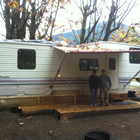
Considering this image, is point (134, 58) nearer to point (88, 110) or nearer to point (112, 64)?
point (112, 64)

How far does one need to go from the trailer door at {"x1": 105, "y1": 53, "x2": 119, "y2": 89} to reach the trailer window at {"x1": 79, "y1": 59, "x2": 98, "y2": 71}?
1.96 feet

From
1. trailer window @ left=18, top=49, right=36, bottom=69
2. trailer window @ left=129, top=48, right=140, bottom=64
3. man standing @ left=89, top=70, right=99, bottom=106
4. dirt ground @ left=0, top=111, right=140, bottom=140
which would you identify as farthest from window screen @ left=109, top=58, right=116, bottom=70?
trailer window @ left=18, top=49, right=36, bottom=69

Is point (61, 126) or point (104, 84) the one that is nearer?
point (61, 126)

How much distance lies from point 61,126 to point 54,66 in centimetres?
289

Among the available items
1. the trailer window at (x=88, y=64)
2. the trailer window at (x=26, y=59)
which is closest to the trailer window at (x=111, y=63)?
the trailer window at (x=88, y=64)

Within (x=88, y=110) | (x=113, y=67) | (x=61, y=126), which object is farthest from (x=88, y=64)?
(x=61, y=126)

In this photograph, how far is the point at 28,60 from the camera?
7.99 metres

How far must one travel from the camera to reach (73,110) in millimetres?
7465

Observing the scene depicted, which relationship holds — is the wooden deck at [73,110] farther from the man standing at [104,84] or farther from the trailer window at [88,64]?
the trailer window at [88,64]

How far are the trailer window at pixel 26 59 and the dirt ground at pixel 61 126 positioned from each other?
1954mm

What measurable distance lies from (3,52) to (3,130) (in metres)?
3.13

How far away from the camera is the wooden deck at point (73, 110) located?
23.6ft

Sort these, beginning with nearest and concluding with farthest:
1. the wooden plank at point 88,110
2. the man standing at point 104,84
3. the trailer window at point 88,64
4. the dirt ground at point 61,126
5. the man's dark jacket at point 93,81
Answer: the dirt ground at point 61,126 → the wooden plank at point 88,110 → the man's dark jacket at point 93,81 → the man standing at point 104,84 → the trailer window at point 88,64

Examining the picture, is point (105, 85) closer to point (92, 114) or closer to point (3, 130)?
point (92, 114)
